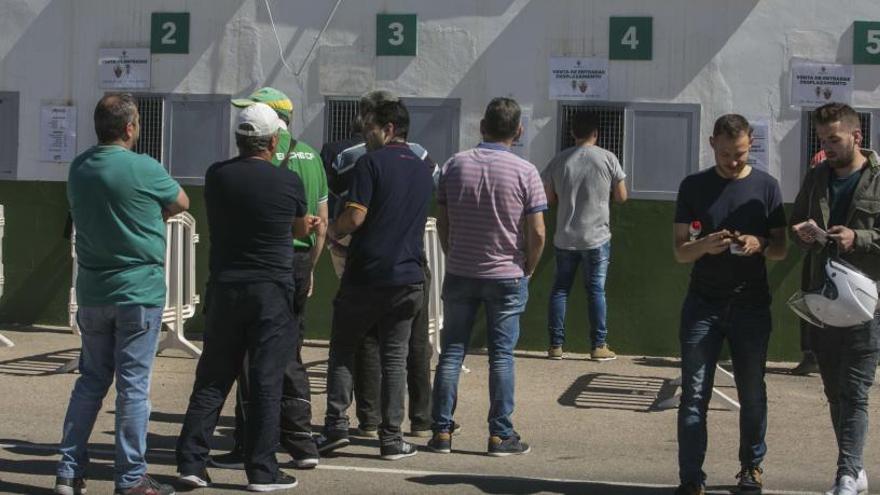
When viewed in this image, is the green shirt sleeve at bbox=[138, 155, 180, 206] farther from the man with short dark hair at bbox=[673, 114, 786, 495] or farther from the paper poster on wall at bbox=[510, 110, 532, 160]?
the paper poster on wall at bbox=[510, 110, 532, 160]

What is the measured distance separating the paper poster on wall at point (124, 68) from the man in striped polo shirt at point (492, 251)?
5.81 metres

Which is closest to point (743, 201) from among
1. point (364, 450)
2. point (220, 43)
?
point (364, 450)

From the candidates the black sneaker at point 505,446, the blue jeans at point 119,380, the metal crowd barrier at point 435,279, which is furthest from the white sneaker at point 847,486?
the metal crowd barrier at point 435,279

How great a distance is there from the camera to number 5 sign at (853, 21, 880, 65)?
Result: 12430mm

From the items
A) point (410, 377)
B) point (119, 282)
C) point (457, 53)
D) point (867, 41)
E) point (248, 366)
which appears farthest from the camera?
point (457, 53)

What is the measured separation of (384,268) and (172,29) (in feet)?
19.8

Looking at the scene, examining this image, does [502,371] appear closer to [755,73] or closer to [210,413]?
[210,413]

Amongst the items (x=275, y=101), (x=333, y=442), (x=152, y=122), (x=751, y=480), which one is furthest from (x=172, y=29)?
(x=751, y=480)

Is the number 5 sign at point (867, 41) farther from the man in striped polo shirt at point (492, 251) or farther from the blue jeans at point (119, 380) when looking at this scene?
the blue jeans at point (119, 380)

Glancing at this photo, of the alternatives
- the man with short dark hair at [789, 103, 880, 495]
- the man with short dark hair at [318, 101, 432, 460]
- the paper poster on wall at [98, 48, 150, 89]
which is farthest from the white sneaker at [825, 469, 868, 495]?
the paper poster on wall at [98, 48, 150, 89]

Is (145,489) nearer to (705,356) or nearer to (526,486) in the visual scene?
(526,486)

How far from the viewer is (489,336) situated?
27.7ft

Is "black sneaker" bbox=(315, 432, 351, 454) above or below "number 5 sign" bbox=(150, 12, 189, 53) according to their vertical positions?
below

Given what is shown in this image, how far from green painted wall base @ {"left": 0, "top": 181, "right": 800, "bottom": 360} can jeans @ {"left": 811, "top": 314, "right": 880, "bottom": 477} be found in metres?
Result: 5.04
